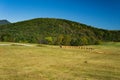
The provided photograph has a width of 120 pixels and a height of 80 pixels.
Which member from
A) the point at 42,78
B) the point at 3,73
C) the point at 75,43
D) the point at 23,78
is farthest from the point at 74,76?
the point at 75,43

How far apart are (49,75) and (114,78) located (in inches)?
243

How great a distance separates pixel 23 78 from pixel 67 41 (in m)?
134

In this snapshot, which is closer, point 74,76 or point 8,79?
point 8,79

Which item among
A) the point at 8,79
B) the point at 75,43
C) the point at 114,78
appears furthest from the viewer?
the point at 75,43

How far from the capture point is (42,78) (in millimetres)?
23031

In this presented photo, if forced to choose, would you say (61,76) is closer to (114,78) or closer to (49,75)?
(49,75)

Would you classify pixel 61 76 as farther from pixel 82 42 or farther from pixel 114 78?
pixel 82 42

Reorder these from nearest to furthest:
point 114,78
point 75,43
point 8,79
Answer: point 8,79
point 114,78
point 75,43

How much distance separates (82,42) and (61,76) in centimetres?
13498

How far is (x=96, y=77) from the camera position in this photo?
968 inches

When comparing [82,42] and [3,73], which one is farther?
[82,42]

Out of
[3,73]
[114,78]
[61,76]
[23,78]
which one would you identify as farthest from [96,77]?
[3,73]

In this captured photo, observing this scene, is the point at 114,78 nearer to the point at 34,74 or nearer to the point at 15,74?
the point at 34,74

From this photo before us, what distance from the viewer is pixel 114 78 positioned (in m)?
24.3
